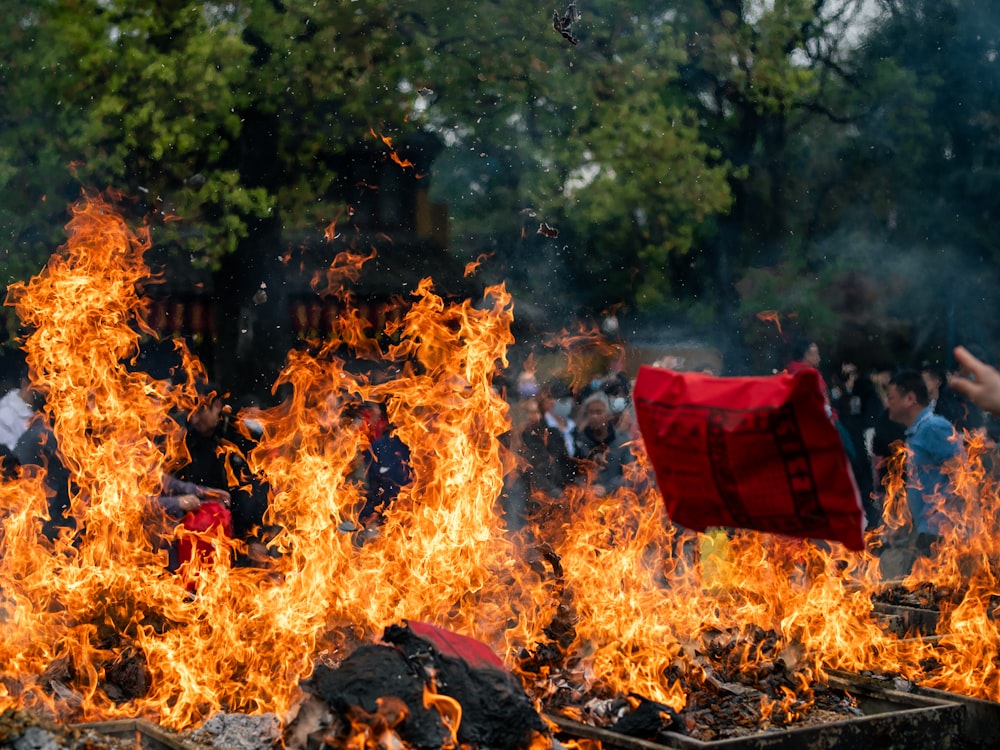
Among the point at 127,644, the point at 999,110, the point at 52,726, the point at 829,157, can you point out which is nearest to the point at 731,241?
the point at 829,157

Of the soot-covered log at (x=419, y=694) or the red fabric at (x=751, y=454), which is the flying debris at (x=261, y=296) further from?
the red fabric at (x=751, y=454)

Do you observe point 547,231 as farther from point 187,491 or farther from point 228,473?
point 187,491

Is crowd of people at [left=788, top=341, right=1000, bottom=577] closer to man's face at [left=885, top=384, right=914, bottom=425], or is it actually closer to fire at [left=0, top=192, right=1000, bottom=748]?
man's face at [left=885, top=384, right=914, bottom=425]

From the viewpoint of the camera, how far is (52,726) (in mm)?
5836

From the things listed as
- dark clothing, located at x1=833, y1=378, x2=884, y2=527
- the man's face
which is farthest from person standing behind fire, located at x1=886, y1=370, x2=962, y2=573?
dark clothing, located at x1=833, y1=378, x2=884, y2=527

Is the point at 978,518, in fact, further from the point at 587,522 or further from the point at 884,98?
the point at 884,98

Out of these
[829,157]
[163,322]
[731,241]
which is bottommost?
[163,322]

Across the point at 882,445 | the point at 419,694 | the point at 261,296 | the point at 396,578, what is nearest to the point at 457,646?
the point at 419,694

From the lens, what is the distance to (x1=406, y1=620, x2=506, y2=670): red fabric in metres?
5.94

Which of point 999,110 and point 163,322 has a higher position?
point 999,110

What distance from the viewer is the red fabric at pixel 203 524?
8.59m

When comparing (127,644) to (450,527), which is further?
(450,527)

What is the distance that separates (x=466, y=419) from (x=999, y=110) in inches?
539

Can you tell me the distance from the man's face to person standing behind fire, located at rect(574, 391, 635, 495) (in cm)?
233
